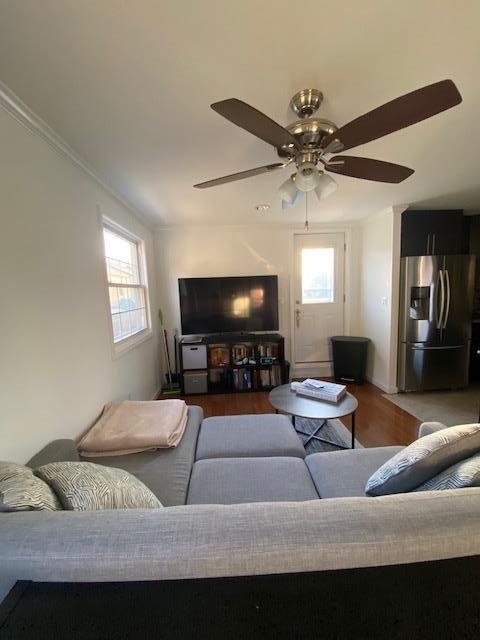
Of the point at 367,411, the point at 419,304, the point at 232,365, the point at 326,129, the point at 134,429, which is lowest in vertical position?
the point at 367,411

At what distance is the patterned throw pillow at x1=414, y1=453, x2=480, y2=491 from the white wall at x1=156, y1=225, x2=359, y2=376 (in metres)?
3.15

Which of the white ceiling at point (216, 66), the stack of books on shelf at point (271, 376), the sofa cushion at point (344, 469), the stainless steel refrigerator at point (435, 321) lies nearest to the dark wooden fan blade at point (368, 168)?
the white ceiling at point (216, 66)

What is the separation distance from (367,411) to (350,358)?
0.92m

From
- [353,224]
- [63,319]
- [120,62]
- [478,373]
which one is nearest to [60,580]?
[63,319]

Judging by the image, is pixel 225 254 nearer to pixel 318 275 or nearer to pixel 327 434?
pixel 318 275

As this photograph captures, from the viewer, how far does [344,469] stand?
4.64 ft

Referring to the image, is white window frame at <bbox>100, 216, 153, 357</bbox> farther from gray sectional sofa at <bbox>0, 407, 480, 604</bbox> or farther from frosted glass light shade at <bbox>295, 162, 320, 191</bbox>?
gray sectional sofa at <bbox>0, 407, 480, 604</bbox>

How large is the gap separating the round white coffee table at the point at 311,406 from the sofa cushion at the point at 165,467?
75 cm

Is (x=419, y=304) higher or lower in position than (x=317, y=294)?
lower

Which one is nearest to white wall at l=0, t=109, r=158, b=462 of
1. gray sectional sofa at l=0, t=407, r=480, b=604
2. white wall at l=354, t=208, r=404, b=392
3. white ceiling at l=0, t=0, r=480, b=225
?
white ceiling at l=0, t=0, r=480, b=225

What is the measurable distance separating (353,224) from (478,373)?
8.84ft

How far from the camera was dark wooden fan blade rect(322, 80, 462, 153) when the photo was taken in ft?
2.98

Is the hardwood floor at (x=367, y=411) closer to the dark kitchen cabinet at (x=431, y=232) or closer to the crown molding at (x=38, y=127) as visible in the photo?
the dark kitchen cabinet at (x=431, y=232)

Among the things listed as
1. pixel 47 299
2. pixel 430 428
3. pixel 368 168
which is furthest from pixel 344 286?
pixel 47 299
